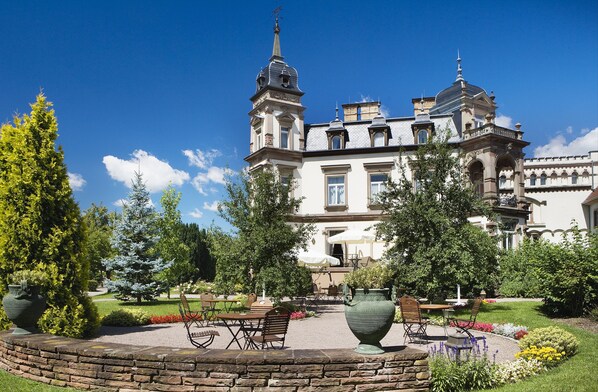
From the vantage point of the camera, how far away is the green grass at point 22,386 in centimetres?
660

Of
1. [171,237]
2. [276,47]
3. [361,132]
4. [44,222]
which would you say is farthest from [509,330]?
[276,47]

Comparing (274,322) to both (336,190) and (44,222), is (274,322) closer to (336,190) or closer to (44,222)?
(44,222)

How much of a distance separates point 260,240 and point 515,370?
35.2 ft

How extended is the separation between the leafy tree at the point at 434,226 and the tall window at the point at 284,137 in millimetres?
16284

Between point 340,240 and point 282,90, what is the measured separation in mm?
13043

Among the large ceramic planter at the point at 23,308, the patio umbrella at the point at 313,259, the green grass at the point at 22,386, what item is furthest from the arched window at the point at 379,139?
the green grass at the point at 22,386

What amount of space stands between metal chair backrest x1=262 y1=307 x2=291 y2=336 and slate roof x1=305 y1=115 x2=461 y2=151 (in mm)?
25045

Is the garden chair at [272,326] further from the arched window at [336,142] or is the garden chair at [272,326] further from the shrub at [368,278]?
the arched window at [336,142]

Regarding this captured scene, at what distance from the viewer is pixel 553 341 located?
28.3ft

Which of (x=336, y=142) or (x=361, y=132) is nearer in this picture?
(x=336, y=142)

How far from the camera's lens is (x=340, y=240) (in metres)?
24.7

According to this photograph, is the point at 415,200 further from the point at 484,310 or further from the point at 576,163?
the point at 576,163

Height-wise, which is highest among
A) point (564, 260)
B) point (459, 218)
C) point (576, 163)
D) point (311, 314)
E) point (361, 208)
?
point (576, 163)

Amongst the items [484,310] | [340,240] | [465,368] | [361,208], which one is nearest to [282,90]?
[361,208]
